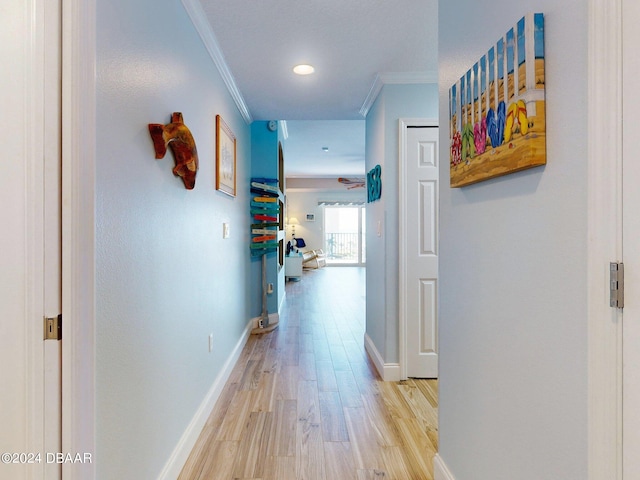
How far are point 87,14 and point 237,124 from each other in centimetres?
243

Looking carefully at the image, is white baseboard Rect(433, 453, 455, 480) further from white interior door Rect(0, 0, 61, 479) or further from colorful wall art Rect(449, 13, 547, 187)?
white interior door Rect(0, 0, 61, 479)

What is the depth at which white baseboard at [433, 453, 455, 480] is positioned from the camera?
1.54 m

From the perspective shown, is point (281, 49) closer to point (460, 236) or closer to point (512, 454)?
point (460, 236)

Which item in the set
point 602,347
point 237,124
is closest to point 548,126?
point 602,347

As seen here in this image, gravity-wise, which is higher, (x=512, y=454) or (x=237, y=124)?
(x=237, y=124)

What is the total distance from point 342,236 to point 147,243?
1105cm

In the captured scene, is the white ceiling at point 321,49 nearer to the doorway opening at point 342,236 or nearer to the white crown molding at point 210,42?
the white crown molding at point 210,42

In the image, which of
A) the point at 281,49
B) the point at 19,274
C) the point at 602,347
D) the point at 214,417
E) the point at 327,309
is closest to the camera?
the point at 602,347

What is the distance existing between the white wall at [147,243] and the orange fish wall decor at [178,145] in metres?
0.04

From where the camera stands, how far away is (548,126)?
3.03 ft

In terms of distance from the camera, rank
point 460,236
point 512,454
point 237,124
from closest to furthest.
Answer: point 512,454 < point 460,236 < point 237,124

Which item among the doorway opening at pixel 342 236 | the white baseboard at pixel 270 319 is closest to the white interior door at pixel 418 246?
the white baseboard at pixel 270 319

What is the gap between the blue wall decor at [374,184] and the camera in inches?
120

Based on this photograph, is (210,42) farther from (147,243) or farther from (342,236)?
(342,236)
